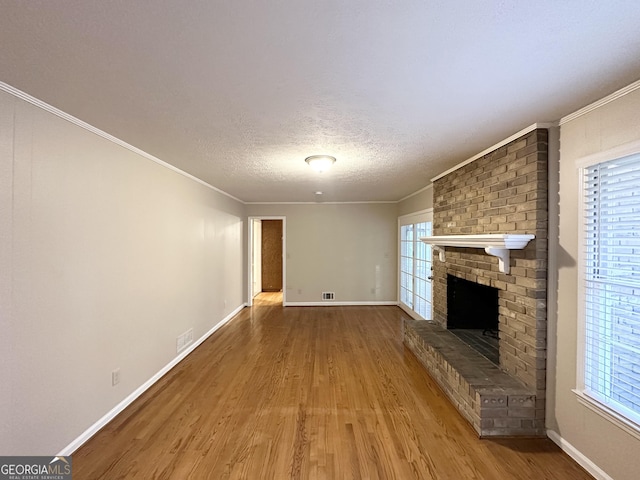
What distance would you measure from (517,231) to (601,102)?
97 cm

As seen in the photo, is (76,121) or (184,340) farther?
(184,340)

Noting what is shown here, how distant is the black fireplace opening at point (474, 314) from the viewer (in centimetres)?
316

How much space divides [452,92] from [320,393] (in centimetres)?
272

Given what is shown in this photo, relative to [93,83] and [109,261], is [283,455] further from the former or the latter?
[93,83]

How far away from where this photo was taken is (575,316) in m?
2.01

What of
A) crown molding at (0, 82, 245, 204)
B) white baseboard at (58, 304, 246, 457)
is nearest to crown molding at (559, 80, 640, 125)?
crown molding at (0, 82, 245, 204)

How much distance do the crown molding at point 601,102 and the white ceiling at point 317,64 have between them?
0.07 m

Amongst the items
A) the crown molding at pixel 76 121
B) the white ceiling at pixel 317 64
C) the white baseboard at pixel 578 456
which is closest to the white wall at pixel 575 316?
the white baseboard at pixel 578 456

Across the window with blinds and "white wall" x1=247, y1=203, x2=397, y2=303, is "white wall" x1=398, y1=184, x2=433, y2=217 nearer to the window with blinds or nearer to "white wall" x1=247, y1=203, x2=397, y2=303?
"white wall" x1=247, y1=203, x2=397, y2=303

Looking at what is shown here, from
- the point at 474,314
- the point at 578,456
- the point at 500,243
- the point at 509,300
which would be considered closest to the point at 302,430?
the point at 578,456

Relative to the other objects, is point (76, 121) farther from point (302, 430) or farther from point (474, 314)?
point (474, 314)

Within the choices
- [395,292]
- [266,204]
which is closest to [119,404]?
[266,204]

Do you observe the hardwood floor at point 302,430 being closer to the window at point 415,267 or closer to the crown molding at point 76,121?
the window at point 415,267

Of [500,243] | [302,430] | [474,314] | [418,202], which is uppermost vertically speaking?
[418,202]
